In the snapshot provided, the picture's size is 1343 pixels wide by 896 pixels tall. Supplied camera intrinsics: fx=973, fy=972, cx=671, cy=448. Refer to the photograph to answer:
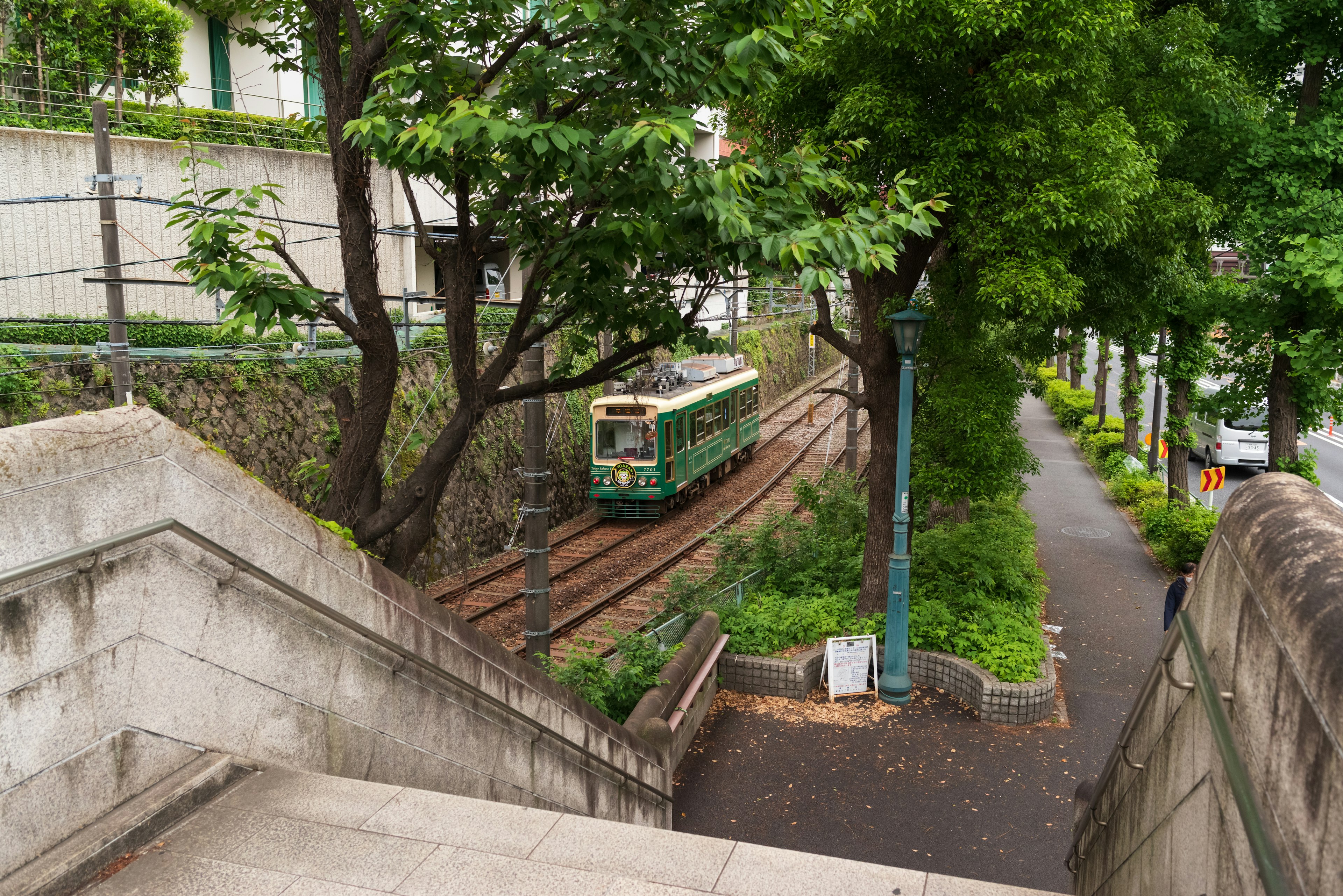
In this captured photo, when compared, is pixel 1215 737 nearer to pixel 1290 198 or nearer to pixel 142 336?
pixel 1290 198

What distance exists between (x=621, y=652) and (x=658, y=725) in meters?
1.85

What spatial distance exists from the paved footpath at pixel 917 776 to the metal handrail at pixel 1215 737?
11.4ft

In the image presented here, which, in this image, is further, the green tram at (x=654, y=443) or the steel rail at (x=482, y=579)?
the green tram at (x=654, y=443)

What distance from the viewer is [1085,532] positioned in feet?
65.8

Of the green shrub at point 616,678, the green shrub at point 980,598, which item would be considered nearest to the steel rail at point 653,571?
the green shrub at point 616,678

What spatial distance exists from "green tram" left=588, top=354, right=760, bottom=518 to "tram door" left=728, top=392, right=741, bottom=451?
5.64 ft

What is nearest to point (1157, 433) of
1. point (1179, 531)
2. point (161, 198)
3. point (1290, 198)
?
point (1179, 531)

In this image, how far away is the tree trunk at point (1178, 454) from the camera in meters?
17.7

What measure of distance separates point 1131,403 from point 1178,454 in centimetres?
696

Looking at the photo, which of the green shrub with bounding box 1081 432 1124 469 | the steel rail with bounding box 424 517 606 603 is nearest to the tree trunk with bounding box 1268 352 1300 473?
the steel rail with bounding box 424 517 606 603

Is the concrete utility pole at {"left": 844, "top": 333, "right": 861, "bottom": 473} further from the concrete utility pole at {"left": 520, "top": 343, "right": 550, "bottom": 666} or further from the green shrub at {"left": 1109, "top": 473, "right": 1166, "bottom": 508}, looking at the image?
the concrete utility pole at {"left": 520, "top": 343, "right": 550, "bottom": 666}

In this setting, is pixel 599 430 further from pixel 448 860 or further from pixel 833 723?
pixel 448 860

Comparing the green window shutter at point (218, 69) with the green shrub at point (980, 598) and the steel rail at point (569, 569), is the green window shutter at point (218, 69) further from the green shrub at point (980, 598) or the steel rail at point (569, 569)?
the green shrub at point (980, 598)

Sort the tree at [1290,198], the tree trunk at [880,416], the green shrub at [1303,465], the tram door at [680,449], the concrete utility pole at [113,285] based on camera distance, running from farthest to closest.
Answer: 1. the tram door at [680,449]
2. the green shrub at [1303,465]
3. the tree trunk at [880,416]
4. the tree at [1290,198]
5. the concrete utility pole at [113,285]
